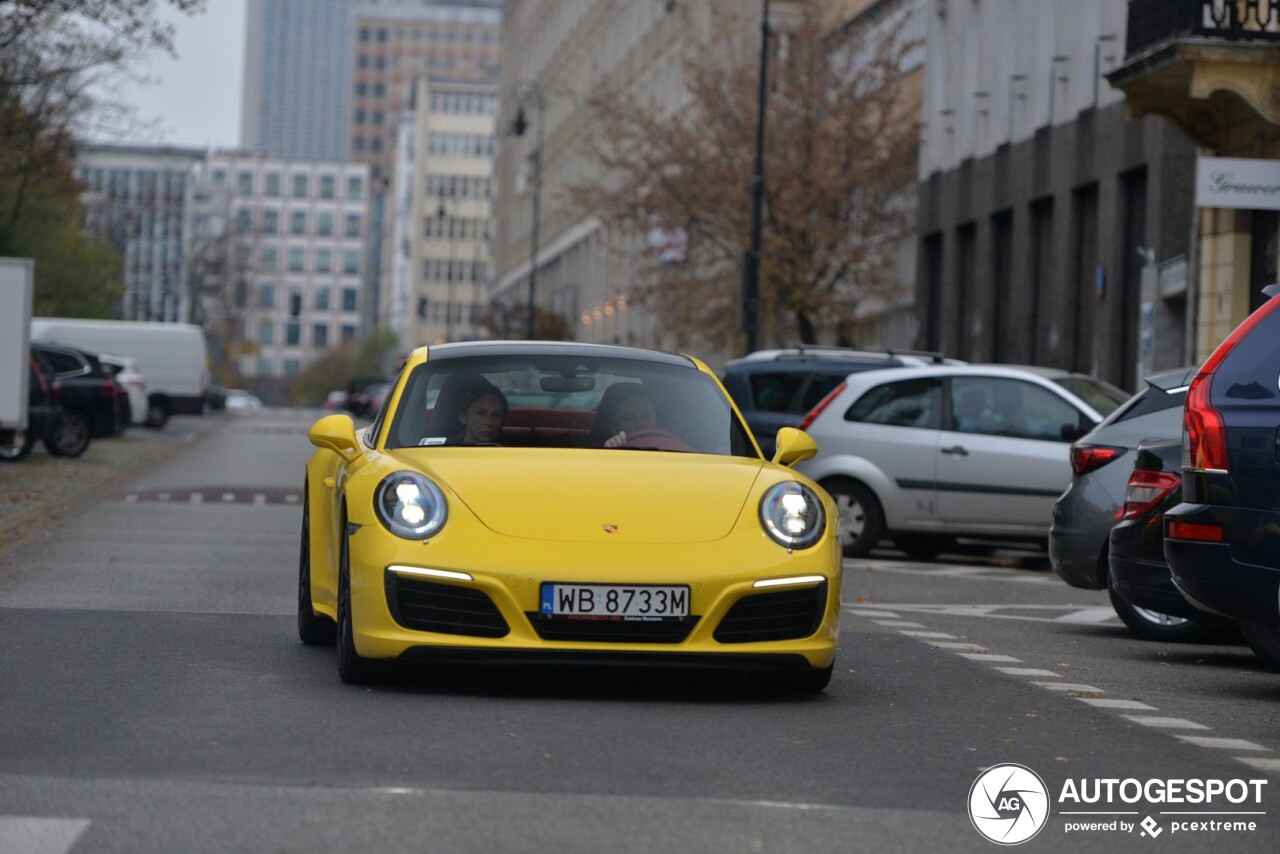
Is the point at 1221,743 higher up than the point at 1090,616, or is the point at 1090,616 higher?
the point at 1221,743

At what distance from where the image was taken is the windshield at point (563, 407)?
397 inches

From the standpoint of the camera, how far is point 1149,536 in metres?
11.9

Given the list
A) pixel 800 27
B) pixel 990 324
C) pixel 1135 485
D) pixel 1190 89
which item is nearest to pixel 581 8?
pixel 800 27

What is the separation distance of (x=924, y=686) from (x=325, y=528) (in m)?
2.64

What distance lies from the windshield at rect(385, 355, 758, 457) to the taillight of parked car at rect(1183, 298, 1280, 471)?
5.85ft

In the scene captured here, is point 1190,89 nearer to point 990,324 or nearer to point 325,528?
point 990,324

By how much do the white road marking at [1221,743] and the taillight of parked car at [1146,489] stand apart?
3.25 meters

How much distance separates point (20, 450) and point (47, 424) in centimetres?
57

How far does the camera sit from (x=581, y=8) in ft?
324

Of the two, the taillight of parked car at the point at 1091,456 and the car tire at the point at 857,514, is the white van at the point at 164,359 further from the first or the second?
the taillight of parked car at the point at 1091,456

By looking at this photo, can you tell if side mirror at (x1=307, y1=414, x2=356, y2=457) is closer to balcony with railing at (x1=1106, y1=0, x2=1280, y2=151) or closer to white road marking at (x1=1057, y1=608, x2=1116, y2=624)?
white road marking at (x1=1057, y1=608, x2=1116, y2=624)

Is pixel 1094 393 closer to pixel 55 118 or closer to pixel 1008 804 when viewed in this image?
pixel 1008 804

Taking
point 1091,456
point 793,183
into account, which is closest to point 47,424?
point 793,183

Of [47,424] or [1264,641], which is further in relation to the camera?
[47,424]
